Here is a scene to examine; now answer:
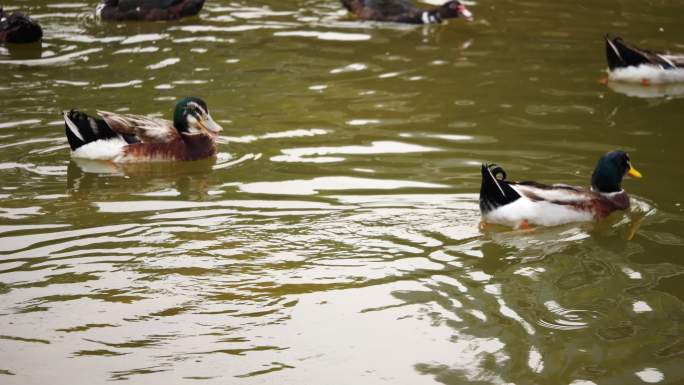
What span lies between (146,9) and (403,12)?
415cm

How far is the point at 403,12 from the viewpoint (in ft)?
58.9

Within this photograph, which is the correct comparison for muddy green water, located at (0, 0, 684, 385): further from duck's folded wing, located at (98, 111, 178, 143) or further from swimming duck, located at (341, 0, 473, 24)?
swimming duck, located at (341, 0, 473, 24)

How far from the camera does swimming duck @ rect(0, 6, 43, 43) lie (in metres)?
16.0

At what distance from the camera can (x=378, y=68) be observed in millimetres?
14750

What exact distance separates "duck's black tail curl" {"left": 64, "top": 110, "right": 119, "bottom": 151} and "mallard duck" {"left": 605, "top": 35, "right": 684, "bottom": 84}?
21.0 ft

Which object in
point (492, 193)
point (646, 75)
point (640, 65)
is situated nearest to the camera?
point (492, 193)

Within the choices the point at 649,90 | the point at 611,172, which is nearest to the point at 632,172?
the point at 611,172

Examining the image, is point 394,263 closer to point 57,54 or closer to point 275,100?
point 275,100

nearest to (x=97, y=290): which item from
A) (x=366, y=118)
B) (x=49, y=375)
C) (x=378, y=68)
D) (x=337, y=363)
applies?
(x=49, y=375)

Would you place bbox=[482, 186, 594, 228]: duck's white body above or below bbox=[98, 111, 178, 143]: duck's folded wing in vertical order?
below

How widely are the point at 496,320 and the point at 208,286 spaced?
2.05m

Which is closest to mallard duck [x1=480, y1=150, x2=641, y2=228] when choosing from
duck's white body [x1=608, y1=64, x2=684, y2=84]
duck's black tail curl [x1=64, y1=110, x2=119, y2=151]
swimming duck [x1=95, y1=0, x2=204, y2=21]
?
duck's black tail curl [x1=64, y1=110, x2=119, y2=151]

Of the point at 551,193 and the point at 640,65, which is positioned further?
the point at 640,65

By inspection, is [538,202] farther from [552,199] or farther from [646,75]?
[646,75]
